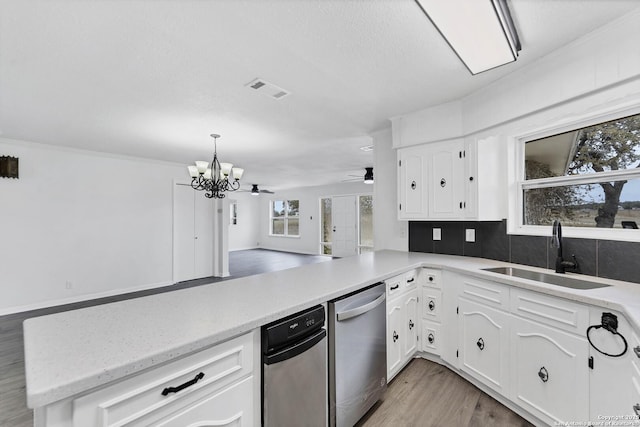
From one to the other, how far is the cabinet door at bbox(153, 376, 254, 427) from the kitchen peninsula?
3 centimetres

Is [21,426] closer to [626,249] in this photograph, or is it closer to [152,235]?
[152,235]

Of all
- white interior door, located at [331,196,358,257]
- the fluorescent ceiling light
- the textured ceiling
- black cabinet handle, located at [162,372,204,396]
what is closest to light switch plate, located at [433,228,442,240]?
the textured ceiling

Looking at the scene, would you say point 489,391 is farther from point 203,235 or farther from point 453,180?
point 203,235

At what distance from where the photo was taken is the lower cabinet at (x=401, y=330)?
7.00 ft

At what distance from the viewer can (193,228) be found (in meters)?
5.89

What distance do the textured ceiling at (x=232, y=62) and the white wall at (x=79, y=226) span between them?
91cm

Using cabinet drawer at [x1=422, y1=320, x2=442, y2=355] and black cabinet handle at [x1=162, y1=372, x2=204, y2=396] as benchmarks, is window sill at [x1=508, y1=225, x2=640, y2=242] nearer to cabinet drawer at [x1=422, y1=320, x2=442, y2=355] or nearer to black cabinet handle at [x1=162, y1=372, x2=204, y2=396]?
cabinet drawer at [x1=422, y1=320, x2=442, y2=355]

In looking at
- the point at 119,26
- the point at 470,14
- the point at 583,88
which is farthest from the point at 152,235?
the point at 583,88

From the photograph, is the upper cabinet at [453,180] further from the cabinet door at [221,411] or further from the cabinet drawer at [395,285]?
the cabinet door at [221,411]

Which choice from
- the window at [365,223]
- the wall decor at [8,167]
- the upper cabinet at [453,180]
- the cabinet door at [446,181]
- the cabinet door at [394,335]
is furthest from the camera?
the window at [365,223]

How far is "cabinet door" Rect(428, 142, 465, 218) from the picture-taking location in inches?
104

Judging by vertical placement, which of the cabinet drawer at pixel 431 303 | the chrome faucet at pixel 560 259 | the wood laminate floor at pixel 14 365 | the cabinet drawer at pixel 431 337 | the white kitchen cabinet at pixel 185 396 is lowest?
the wood laminate floor at pixel 14 365

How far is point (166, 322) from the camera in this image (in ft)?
3.82

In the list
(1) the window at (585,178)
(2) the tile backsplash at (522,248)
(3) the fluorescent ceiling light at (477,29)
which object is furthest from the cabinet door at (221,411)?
(1) the window at (585,178)
